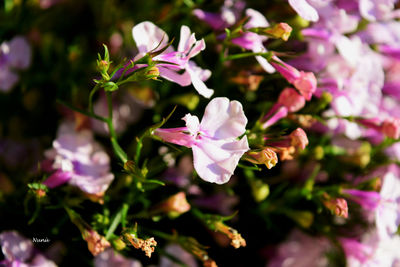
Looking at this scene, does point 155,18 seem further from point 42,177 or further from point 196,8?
point 42,177

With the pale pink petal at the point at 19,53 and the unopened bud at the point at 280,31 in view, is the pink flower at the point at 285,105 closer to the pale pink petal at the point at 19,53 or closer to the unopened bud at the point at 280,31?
the unopened bud at the point at 280,31

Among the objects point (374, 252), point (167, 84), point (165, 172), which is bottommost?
point (374, 252)

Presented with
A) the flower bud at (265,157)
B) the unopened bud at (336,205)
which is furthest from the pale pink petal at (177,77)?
the unopened bud at (336,205)

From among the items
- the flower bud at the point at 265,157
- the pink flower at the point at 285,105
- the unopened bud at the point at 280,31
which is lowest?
the pink flower at the point at 285,105

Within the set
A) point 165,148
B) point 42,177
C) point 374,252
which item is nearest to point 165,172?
point 165,148

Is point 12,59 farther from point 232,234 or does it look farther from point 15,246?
point 232,234

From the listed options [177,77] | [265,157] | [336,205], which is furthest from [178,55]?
[336,205]
